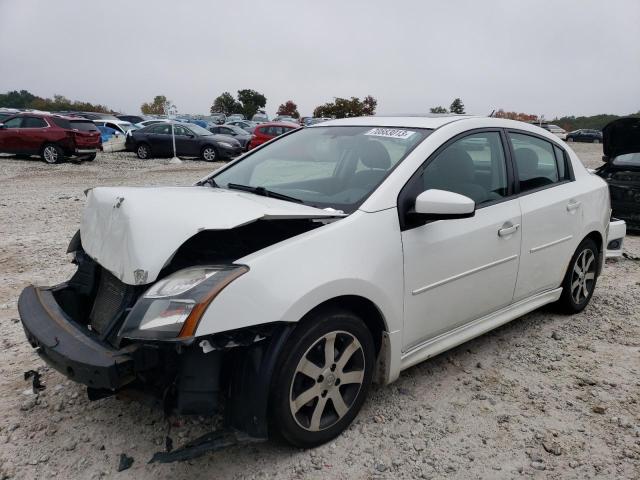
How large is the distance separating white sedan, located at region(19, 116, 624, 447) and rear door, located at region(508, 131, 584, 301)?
0.06 ft

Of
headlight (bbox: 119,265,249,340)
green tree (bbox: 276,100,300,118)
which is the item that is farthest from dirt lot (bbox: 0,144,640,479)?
green tree (bbox: 276,100,300,118)

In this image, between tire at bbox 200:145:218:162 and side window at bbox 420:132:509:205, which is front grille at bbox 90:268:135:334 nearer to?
side window at bbox 420:132:509:205

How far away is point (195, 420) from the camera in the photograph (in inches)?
112

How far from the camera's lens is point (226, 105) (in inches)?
2840

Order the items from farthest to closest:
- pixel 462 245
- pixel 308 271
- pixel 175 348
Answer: pixel 462 245 → pixel 308 271 → pixel 175 348

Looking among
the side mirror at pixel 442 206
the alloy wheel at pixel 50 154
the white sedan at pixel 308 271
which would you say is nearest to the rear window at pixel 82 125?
the alloy wheel at pixel 50 154

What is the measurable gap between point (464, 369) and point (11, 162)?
17225mm

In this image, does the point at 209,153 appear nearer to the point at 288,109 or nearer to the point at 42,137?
the point at 42,137

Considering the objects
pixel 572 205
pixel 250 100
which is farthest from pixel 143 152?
pixel 250 100

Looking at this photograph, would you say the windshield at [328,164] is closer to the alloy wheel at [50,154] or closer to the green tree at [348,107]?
the alloy wheel at [50,154]

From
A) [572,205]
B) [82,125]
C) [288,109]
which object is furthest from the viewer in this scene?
[288,109]

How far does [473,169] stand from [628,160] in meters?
5.86

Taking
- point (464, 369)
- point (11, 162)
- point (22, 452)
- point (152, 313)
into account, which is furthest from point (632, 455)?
point (11, 162)

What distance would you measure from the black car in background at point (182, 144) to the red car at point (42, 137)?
307 cm
